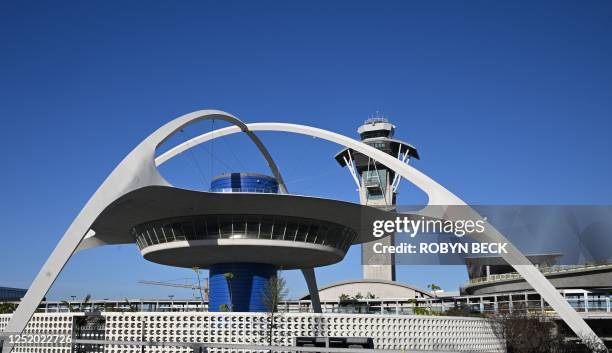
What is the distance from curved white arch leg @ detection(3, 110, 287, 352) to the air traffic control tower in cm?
12291

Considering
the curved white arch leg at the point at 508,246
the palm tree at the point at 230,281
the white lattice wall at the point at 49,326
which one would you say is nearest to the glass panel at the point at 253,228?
the palm tree at the point at 230,281

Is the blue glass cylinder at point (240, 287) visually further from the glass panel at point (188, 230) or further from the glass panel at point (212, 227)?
the glass panel at point (188, 230)

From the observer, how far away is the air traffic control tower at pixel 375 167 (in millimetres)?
158750

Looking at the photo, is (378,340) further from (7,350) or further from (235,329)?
(7,350)

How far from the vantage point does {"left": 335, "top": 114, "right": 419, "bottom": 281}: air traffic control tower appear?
6250 inches

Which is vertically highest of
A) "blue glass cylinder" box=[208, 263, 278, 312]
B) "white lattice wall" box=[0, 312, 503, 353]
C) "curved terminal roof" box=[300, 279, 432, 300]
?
"curved terminal roof" box=[300, 279, 432, 300]

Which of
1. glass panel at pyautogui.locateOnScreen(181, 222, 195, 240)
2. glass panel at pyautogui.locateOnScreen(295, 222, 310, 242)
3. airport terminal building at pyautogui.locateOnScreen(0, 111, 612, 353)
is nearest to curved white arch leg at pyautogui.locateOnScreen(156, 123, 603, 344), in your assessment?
airport terminal building at pyautogui.locateOnScreen(0, 111, 612, 353)

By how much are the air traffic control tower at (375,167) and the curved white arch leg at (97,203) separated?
12291cm

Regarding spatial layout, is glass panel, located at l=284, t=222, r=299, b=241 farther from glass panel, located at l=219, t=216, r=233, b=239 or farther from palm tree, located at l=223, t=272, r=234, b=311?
palm tree, located at l=223, t=272, r=234, b=311

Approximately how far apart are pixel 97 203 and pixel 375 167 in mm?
128721

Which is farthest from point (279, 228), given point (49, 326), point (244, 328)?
point (49, 326)

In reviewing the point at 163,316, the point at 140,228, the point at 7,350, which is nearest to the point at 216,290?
the point at 140,228

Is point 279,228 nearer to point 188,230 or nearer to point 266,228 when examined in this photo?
point 266,228

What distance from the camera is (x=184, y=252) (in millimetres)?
47094
